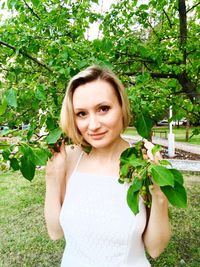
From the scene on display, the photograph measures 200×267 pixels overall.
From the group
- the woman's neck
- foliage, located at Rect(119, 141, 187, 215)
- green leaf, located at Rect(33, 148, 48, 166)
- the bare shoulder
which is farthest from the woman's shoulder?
foliage, located at Rect(119, 141, 187, 215)

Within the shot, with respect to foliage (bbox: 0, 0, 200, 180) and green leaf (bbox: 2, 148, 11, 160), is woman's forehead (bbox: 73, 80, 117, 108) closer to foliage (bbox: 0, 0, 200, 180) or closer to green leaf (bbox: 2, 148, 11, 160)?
foliage (bbox: 0, 0, 200, 180)

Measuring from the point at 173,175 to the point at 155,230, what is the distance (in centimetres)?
59

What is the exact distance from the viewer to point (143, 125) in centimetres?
174

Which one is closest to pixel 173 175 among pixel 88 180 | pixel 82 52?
pixel 88 180

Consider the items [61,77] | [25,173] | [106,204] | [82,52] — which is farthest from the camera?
[82,52]

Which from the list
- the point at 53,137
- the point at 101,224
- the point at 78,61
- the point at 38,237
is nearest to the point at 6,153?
the point at 53,137

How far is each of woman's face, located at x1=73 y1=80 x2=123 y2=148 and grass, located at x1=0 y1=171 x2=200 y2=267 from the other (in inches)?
141

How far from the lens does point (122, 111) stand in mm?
1605

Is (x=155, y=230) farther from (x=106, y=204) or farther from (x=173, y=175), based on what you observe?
(x=173, y=175)

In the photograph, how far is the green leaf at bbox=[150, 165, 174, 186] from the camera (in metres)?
1.03

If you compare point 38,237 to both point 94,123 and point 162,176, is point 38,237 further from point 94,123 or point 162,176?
point 162,176

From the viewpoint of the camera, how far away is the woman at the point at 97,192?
1548 mm

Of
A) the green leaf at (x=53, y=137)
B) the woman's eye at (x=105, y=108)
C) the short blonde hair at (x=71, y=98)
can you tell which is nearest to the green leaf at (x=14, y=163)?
the green leaf at (x=53, y=137)

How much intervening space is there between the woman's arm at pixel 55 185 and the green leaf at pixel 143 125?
1.36 ft
